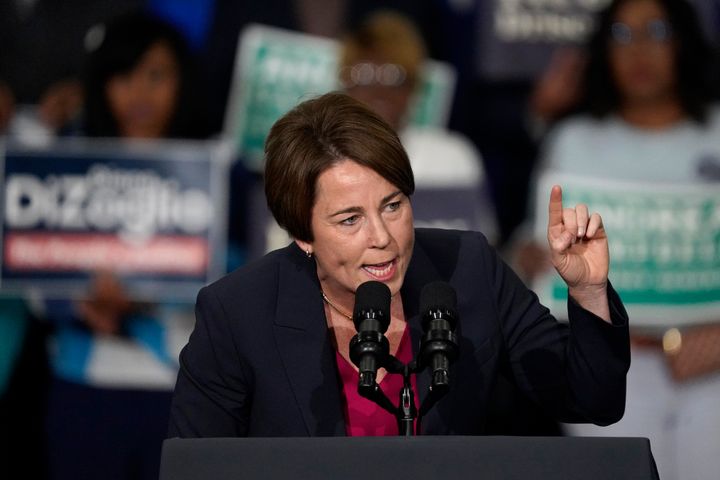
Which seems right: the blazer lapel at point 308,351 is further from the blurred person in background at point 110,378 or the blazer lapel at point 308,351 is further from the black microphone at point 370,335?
the blurred person in background at point 110,378

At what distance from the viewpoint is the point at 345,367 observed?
7.54ft

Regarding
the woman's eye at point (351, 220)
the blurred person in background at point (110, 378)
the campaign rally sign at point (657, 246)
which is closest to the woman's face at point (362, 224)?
the woman's eye at point (351, 220)

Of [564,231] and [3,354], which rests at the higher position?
[564,231]

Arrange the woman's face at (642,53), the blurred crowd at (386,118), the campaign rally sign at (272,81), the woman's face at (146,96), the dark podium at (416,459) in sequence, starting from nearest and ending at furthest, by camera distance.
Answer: the dark podium at (416,459)
the blurred crowd at (386,118)
the woman's face at (642,53)
the woman's face at (146,96)
the campaign rally sign at (272,81)

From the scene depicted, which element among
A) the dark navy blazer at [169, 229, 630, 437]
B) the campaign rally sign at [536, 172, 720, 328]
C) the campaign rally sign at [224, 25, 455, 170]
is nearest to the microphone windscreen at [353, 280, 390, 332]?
the dark navy blazer at [169, 229, 630, 437]

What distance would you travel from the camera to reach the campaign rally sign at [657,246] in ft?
12.1

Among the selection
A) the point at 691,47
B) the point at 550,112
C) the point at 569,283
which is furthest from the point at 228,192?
the point at 569,283

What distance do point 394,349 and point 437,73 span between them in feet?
8.24

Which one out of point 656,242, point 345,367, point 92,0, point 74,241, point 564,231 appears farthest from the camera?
point 92,0

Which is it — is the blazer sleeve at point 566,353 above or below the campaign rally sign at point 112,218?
above

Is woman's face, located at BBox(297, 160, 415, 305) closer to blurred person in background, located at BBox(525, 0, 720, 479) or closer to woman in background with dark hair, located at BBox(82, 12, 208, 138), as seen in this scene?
blurred person in background, located at BBox(525, 0, 720, 479)

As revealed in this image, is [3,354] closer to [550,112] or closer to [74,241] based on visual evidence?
[74,241]

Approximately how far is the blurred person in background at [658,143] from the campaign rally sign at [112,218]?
3.56ft

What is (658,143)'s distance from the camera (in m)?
3.96
